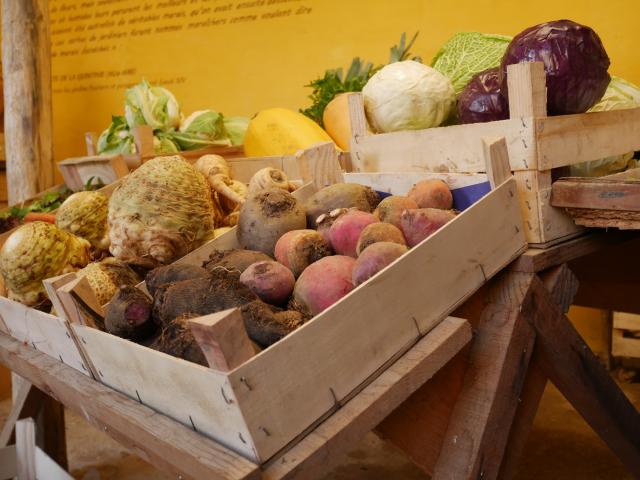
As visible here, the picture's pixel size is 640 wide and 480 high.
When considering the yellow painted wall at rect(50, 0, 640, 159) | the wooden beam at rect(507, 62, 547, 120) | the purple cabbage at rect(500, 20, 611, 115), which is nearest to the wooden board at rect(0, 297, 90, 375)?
the wooden beam at rect(507, 62, 547, 120)

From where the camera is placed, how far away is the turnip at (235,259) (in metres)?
1.28

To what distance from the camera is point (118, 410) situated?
1.11 metres

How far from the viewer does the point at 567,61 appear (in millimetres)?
1332

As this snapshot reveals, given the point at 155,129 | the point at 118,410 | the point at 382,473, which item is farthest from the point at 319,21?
the point at 118,410

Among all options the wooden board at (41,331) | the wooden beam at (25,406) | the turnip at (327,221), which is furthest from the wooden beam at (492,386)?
the wooden beam at (25,406)

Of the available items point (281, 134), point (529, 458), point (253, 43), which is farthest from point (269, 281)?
point (253, 43)

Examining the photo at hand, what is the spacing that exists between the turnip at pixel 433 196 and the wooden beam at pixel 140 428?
654mm

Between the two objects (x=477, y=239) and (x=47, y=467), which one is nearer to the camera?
(x=477, y=239)

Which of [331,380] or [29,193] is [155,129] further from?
[331,380]

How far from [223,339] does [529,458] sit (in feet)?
6.58

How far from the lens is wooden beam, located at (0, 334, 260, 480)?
0.89 meters

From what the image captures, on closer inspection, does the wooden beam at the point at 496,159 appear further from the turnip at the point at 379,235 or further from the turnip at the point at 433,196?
the turnip at the point at 379,235

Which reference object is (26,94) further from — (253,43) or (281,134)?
(253,43)

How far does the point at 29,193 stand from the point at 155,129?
2.07ft
